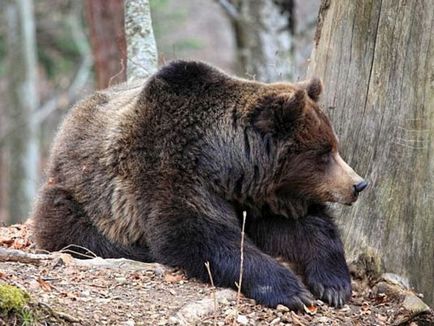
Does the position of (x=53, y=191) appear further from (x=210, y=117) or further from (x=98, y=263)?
(x=210, y=117)

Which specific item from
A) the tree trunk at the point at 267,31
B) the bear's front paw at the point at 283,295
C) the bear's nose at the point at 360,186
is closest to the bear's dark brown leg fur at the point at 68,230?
the bear's front paw at the point at 283,295

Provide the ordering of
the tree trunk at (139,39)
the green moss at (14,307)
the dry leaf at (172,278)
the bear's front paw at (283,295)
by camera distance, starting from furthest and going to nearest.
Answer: the tree trunk at (139,39) < the dry leaf at (172,278) < the bear's front paw at (283,295) < the green moss at (14,307)

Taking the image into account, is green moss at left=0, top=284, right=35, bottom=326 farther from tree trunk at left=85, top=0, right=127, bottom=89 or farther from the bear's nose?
tree trunk at left=85, top=0, right=127, bottom=89

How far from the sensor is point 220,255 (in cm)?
544

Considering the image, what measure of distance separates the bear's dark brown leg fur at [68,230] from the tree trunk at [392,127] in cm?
169

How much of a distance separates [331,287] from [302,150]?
94 cm

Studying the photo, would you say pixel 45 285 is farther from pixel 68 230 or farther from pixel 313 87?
pixel 313 87

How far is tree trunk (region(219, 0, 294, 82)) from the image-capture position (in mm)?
13297

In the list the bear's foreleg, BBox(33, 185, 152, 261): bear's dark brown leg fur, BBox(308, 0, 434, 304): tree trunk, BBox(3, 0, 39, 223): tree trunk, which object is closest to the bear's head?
BBox(308, 0, 434, 304): tree trunk

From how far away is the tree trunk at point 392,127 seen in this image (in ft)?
19.3

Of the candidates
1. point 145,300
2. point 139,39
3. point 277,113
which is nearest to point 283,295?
point 145,300

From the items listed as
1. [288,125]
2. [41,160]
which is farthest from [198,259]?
[41,160]

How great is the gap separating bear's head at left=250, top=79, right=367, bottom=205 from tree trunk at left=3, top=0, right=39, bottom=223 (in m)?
11.7

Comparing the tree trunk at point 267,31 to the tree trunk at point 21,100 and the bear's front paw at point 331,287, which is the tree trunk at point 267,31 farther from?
the bear's front paw at point 331,287
